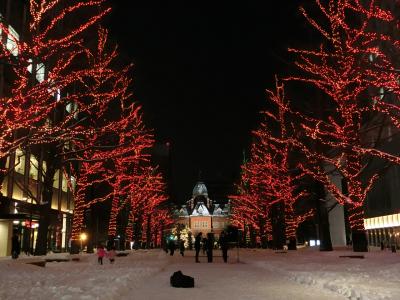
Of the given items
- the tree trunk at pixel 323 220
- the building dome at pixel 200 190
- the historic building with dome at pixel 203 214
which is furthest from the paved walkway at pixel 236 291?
the building dome at pixel 200 190

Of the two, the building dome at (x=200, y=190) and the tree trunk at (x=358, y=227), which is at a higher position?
the building dome at (x=200, y=190)

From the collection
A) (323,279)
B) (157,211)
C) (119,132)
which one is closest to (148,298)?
(323,279)

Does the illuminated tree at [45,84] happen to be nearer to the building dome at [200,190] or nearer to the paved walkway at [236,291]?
the paved walkway at [236,291]

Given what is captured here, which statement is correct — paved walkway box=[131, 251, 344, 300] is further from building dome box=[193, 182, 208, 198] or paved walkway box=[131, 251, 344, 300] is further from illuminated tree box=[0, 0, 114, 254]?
building dome box=[193, 182, 208, 198]

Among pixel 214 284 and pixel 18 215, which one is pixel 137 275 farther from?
pixel 18 215

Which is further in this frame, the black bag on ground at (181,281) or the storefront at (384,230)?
the storefront at (384,230)

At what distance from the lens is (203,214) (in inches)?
7037

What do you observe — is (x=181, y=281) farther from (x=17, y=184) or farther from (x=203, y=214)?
(x=203, y=214)

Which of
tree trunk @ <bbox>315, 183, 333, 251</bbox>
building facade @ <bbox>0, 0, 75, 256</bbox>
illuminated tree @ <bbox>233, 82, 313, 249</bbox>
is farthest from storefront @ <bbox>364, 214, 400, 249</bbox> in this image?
building facade @ <bbox>0, 0, 75, 256</bbox>

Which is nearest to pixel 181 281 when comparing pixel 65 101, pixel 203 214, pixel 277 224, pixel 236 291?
pixel 236 291

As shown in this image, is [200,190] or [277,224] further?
[200,190]

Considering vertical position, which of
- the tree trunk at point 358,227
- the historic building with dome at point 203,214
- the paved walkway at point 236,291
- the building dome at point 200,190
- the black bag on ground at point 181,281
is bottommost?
the paved walkway at point 236,291

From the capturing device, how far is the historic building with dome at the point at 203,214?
177375 millimetres

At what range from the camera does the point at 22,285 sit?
11.3 metres
